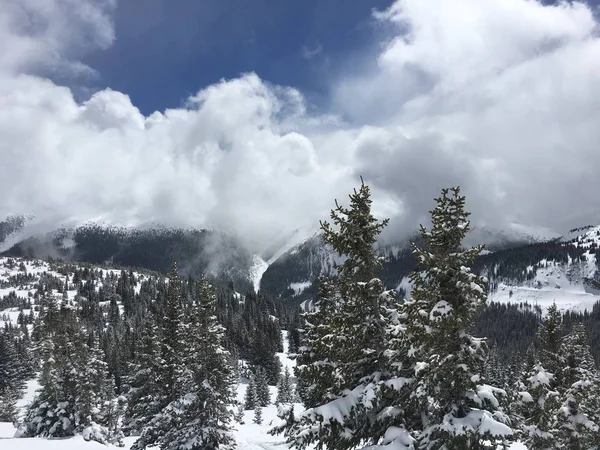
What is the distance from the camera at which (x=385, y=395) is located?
14.0 m

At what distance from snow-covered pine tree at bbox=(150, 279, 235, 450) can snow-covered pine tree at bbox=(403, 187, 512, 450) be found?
18.3 meters

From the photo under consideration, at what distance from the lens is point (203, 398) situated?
2872 centimetres

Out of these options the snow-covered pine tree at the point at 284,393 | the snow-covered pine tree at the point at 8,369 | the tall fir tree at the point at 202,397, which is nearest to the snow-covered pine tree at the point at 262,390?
the snow-covered pine tree at the point at 284,393

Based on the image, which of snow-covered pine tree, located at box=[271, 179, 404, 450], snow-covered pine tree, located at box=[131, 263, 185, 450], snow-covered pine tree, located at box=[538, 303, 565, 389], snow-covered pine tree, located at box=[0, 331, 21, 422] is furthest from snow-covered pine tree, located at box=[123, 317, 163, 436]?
snow-covered pine tree, located at box=[0, 331, 21, 422]

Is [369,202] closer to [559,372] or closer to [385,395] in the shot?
[385,395]

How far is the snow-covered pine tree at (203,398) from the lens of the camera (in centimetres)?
2838

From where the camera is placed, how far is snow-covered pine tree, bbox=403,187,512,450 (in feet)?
41.2

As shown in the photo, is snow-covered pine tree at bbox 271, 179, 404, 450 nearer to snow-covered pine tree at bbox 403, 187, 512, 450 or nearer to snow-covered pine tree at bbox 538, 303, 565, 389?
snow-covered pine tree at bbox 403, 187, 512, 450

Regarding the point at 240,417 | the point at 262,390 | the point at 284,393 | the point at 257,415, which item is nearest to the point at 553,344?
the point at 240,417

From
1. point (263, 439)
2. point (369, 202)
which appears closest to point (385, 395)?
point (369, 202)

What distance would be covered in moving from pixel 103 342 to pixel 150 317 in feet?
385

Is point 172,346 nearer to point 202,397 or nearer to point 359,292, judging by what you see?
point 202,397

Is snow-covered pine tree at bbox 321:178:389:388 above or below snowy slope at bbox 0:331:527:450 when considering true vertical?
above

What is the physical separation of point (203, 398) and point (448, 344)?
2033cm
